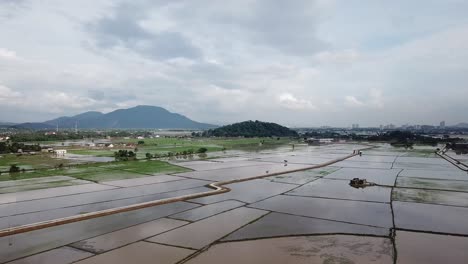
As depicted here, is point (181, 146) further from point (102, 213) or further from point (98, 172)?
point (102, 213)

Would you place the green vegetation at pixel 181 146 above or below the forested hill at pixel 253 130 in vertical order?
below

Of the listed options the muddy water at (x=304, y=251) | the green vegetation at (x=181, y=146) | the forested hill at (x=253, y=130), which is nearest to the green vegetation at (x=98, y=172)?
the green vegetation at (x=181, y=146)

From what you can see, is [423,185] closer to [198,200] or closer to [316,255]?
[198,200]

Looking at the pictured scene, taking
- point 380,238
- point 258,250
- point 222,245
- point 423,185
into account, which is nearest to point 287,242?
point 258,250

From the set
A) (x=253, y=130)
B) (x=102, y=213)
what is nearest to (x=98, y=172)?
(x=102, y=213)

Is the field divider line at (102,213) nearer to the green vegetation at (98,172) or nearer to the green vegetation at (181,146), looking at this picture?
the green vegetation at (98,172)

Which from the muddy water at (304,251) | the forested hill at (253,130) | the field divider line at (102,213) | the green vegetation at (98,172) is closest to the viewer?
the muddy water at (304,251)
